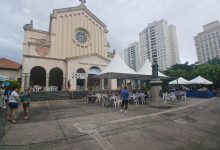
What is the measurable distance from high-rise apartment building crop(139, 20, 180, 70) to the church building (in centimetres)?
6954

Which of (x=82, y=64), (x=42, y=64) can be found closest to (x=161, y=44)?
(x=82, y=64)

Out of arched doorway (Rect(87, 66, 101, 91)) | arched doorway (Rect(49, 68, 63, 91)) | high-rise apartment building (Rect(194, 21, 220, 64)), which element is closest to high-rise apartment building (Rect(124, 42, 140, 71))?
high-rise apartment building (Rect(194, 21, 220, 64))

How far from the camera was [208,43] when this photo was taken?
3246 inches

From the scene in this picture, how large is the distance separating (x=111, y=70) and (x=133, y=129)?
698 cm

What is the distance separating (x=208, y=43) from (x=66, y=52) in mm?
93775

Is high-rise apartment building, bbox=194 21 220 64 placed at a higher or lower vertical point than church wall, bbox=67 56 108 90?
higher

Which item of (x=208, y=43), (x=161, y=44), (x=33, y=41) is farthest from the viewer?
(x=161, y=44)

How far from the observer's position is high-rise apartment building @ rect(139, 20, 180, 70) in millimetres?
90250

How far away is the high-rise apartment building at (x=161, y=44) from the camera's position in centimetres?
9025

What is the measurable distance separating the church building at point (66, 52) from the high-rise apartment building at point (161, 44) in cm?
6954

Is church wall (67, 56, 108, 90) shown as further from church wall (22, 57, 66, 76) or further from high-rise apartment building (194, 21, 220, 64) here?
high-rise apartment building (194, 21, 220, 64)

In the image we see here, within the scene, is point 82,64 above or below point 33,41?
below

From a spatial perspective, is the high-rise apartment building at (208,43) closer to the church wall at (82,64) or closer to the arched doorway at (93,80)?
the arched doorway at (93,80)

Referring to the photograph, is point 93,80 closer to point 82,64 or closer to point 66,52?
point 82,64
